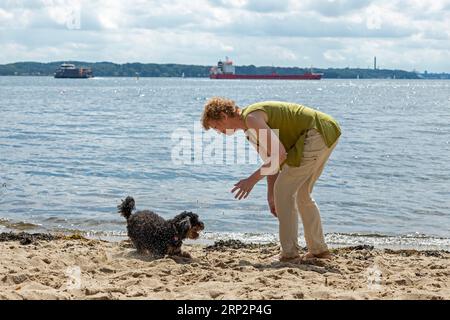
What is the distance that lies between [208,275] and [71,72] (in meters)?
151

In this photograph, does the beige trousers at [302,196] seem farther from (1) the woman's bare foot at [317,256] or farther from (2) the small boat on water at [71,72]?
(2) the small boat on water at [71,72]

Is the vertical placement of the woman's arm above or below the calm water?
above

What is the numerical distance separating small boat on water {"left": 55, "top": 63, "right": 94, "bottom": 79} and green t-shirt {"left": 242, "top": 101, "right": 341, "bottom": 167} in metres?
150

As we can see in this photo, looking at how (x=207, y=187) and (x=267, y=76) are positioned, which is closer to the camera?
(x=207, y=187)

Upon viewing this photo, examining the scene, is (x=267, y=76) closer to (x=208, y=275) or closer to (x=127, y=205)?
(x=127, y=205)

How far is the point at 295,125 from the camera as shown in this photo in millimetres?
6473

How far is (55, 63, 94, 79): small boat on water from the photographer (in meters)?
152

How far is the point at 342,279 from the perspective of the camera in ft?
20.2

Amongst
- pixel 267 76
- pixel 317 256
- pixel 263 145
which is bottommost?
pixel 317 256

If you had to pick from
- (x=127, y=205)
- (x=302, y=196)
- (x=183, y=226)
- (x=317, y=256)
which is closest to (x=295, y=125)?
(x=302, y=196)

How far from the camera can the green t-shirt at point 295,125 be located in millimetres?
6430

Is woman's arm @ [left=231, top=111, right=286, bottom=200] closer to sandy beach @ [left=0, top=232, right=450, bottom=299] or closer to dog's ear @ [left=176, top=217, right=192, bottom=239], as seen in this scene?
sandy beach @ [left=0, top=232, right=450, bottom=299]

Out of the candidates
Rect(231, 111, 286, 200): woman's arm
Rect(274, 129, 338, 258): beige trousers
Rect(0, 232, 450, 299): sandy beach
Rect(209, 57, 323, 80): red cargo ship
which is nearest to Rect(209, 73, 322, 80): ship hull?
Rect(209, 57, 323, 80): red cargo ship
